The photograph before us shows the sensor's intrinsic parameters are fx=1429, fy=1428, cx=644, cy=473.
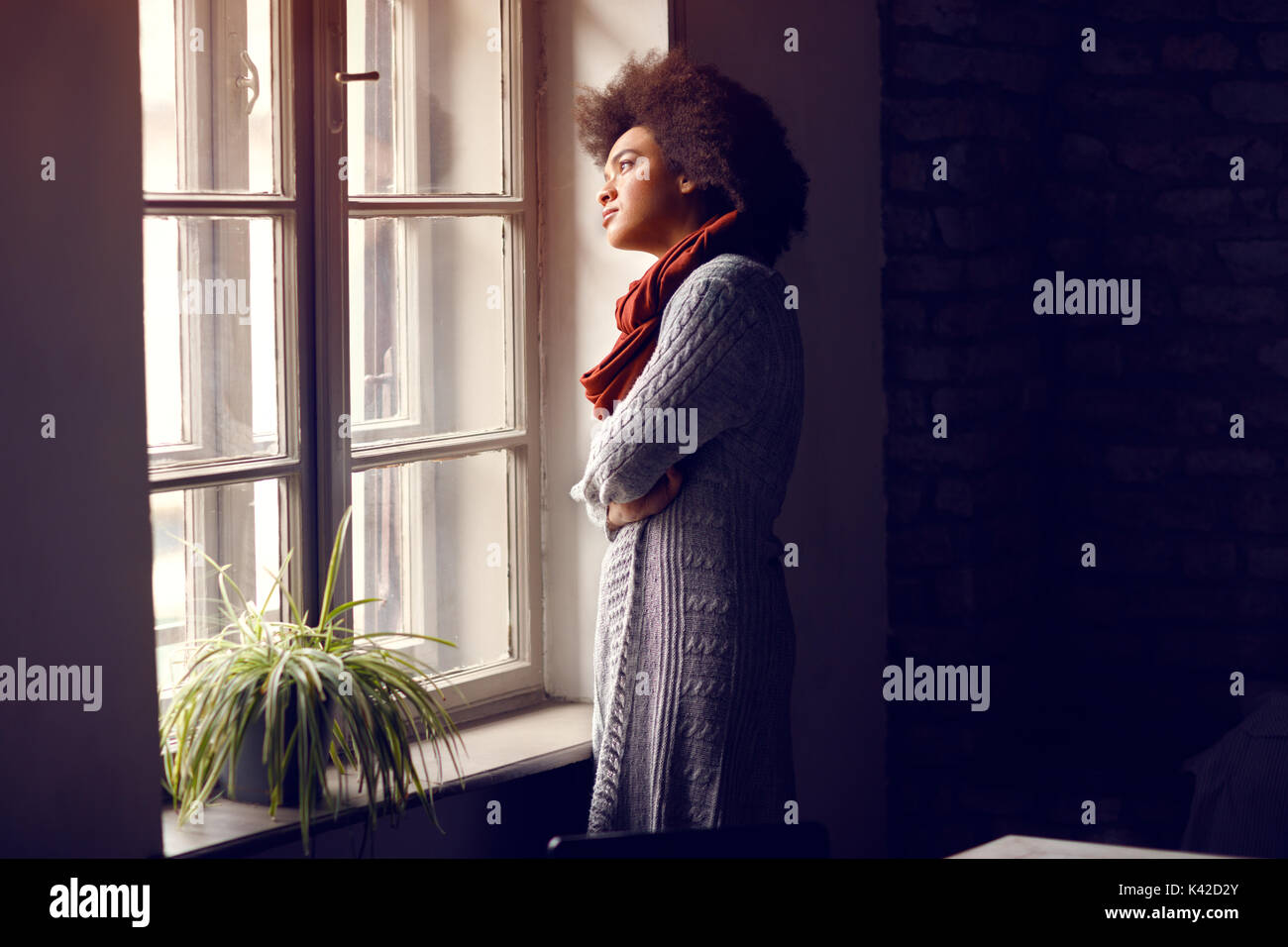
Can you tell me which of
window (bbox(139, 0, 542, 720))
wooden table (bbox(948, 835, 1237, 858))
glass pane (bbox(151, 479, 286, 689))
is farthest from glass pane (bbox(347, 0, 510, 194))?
wooden table (bbox(948, 835, 1237, 858))

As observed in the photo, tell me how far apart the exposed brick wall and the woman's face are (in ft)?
3.41

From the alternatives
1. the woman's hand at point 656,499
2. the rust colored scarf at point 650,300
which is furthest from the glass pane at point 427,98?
the woman's hand at point 656,499

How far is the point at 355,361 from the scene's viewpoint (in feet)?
8.48

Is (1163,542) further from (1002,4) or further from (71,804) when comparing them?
(71,804)

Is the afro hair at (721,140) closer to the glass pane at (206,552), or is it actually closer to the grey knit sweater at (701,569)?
the grey knit sweater at (701,569)

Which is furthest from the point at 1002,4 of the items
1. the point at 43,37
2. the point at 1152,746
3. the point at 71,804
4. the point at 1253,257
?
the point at 71,804

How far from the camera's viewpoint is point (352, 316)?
2.57m

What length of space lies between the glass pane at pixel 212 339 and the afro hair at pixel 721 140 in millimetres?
683

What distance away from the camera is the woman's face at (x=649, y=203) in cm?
249

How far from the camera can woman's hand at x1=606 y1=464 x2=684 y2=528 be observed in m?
2.40

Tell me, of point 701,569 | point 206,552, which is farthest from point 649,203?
point 206,552

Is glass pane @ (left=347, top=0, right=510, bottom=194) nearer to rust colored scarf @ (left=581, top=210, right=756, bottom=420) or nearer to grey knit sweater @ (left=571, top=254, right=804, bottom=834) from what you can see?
rust colored scarf @ (left=581, top=210, right=756, bottom=420)

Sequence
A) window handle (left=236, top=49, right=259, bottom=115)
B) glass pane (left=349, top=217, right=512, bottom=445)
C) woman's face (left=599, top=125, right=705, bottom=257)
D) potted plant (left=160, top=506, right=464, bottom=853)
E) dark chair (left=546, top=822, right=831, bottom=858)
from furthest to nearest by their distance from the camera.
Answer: glass pane (left=349, top=217, right=512, bottom=445)
woman's face (left=599, top=125, right=705, bottom=257)
window handle (left=236, top=49, right=259, bottom=115)
potted plant (left=160, top=506, right=464, bottom=853)
dark chair (left=546, top=822, right=831, bottom=858)

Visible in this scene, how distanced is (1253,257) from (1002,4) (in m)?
0.88
